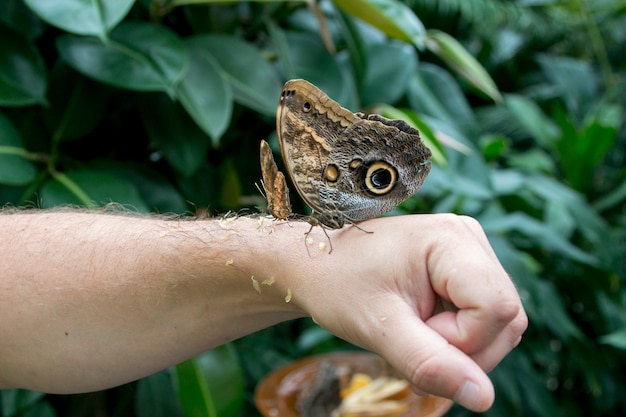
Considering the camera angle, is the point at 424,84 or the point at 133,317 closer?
the point at 133,317

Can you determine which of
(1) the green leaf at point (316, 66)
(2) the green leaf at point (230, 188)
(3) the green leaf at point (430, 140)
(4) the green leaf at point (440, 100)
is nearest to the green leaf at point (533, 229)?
(4) the green leaf at point (440, 100)

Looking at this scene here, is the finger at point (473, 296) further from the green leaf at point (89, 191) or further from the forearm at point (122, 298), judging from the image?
the green leaf at point (89, 191)

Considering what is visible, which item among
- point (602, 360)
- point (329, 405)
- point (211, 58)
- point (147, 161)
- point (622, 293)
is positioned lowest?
point (602, 360)

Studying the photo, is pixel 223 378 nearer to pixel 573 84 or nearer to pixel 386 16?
pixel 386 16

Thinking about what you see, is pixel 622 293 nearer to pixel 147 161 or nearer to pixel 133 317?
pixel 147 161

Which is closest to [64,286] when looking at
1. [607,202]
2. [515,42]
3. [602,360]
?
[602,360]

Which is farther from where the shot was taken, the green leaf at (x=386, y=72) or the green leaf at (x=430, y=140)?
the green leaf at (x=386, y=72)
